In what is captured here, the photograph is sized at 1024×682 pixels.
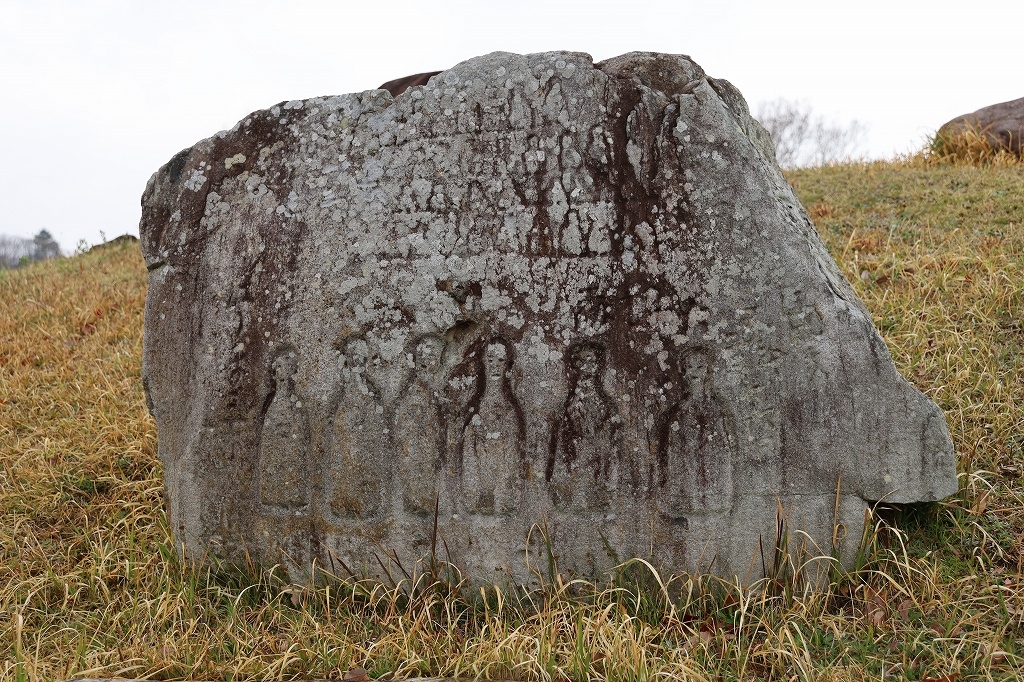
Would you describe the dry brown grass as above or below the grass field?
above

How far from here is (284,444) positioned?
120 inches

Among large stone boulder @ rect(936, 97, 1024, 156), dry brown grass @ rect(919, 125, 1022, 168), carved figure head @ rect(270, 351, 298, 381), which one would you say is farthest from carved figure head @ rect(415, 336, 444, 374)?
large stone boulder @ rect(936, 97, 1024, 156)

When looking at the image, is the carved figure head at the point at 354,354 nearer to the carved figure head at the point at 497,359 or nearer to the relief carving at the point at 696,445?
the carved figure head at the point at 497,359

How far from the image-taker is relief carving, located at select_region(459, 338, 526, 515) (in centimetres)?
293

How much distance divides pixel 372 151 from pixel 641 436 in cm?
147

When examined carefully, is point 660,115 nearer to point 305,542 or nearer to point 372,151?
point 372,151

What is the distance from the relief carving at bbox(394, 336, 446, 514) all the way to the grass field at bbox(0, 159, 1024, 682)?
1.25 feet

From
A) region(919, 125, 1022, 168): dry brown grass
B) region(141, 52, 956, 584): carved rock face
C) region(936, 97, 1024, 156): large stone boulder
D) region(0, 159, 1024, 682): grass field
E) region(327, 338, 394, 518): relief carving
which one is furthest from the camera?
region(936, 97, 1024, 156): large stone boulder

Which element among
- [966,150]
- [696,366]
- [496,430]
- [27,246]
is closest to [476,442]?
[496,430]

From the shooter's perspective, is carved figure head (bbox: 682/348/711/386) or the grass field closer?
the grass field

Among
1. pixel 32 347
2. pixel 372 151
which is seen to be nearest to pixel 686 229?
pixel 372 151

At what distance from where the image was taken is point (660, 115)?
2969 millimetres

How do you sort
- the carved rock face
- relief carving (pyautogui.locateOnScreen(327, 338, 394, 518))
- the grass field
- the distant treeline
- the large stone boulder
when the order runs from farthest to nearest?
the distant treeline < the large stone boulder < relief carving (pyautogui.locateOnScreen(327, 338, 394, 518)) < the carved rock face < the grass field

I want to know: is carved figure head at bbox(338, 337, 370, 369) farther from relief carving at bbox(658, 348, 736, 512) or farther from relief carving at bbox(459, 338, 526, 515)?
relief carving at bbox(658, 348, 736, 512)
